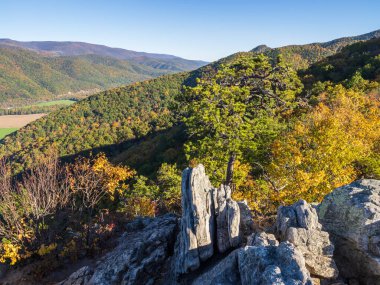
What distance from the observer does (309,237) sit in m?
11.5

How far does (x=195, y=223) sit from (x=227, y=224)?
152 centimetres

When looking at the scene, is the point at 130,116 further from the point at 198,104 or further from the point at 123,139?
the point at 198,104

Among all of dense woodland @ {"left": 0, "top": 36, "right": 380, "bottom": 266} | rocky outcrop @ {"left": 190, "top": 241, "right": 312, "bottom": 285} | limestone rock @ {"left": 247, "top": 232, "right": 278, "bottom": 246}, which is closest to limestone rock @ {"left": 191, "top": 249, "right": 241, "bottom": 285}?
rocky outcrop @ {"left": 190, "top": 241, "right": 312, "bottom": 285}

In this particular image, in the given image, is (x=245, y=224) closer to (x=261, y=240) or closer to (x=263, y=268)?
(x=261, y=240)

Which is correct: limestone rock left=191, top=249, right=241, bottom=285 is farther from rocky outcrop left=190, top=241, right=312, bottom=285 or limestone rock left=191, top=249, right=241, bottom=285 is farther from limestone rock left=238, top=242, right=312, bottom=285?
limestone rock left=238, top=242, right=312, bottom=285

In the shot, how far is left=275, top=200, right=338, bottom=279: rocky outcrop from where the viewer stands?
10898 millimetres

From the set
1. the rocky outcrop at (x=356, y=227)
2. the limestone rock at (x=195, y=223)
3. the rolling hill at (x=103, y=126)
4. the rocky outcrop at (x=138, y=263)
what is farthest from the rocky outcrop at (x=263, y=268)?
the rolling hill at (x=103, y=126)

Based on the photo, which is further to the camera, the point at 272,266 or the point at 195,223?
the point at 195,223

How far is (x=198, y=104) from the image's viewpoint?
2959 cm

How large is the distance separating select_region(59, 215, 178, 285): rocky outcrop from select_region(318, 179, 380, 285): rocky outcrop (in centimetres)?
822

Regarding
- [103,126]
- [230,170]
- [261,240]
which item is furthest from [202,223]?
[103,126]

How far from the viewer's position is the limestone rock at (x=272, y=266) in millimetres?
8801

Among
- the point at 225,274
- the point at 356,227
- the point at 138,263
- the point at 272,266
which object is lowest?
the point at 138,263

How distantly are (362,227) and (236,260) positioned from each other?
5276mm
